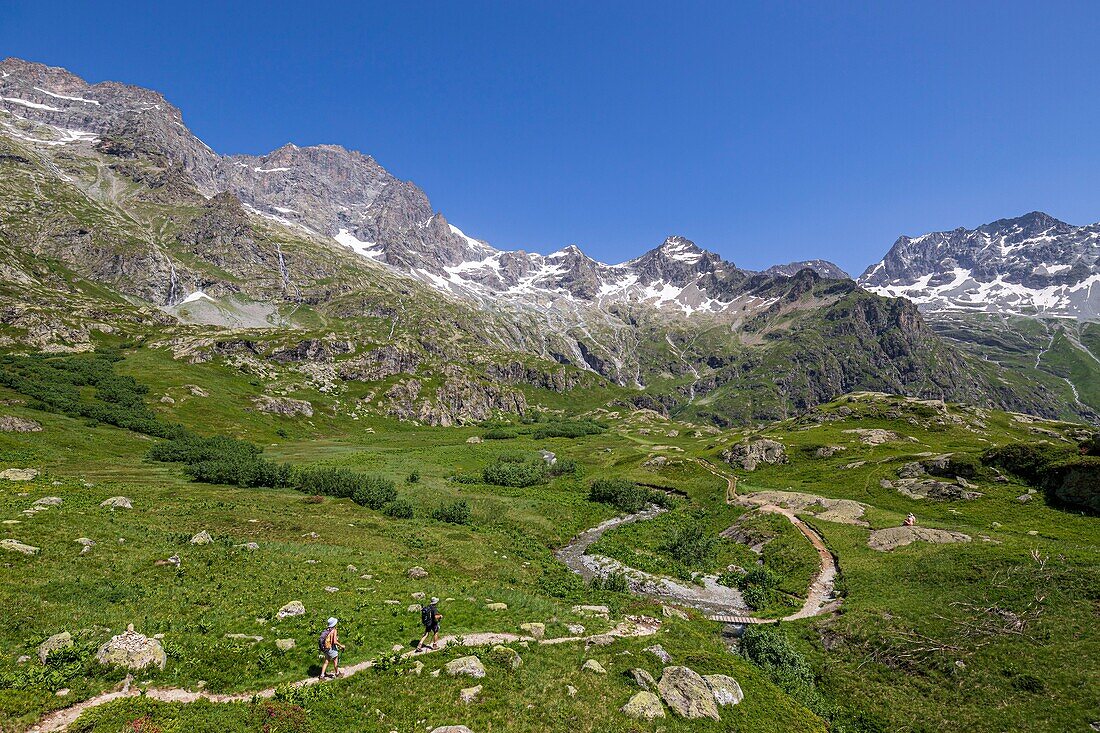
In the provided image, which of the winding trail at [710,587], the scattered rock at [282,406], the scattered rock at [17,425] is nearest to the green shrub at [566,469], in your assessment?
the winding trail at [710,587]

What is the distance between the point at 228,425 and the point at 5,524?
126 m

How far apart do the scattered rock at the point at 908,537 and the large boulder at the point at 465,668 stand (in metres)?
46.4

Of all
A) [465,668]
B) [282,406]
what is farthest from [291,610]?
[282,406]

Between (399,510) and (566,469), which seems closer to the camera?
(399,510)

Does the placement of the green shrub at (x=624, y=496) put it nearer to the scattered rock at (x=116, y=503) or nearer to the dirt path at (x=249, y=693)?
the dirt path at (x=249, y=693)

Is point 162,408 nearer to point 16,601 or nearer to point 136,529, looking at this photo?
point 136,529

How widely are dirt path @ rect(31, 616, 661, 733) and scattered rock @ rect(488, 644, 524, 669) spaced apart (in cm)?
147

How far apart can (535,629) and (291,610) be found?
14.7 m

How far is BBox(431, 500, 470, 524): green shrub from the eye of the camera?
204 ft

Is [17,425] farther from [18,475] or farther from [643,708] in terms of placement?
[643,708]

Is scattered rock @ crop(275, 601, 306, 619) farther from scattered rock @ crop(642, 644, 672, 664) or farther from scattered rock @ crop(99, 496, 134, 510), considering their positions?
scattered rock @ crop(99, 496, 134, 510)

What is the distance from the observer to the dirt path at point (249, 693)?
14.8m

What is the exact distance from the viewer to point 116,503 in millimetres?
42031

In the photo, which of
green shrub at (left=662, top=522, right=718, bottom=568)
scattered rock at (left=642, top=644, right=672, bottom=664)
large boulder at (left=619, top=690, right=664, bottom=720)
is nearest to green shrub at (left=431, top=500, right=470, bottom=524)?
green shrub at (left=662, top=522, right=718, bottom=568)
